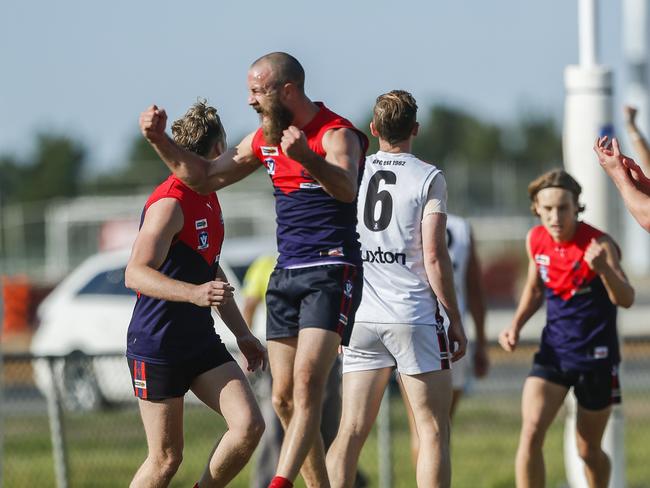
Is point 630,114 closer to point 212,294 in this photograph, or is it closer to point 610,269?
point 610,269

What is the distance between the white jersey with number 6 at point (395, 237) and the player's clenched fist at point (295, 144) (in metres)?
1.29

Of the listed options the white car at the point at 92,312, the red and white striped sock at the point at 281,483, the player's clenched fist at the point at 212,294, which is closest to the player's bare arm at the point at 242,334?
the player's clenched fist at the point at 212,294

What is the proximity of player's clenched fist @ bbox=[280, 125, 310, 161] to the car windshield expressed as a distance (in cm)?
1063

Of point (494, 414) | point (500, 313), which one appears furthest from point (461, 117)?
point (494, 414)

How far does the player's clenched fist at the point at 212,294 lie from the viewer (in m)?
6.05

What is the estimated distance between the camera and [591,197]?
9703mm

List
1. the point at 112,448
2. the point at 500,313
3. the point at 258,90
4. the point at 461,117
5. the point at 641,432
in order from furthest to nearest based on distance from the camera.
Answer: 1. the point at 461,117
2. the point at 500,313
3. the point at 641,432
4. the point at 112,448
5. the point at 258,90

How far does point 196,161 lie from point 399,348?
157 cm

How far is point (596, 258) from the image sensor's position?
7.74m

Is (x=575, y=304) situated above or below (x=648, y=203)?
below

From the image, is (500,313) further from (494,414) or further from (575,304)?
(575,304)

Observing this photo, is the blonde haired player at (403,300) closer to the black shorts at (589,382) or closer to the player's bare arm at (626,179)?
the player's bare arm at (626,179)

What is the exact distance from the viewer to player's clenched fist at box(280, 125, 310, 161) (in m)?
5.79

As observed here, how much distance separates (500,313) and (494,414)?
1622cm
